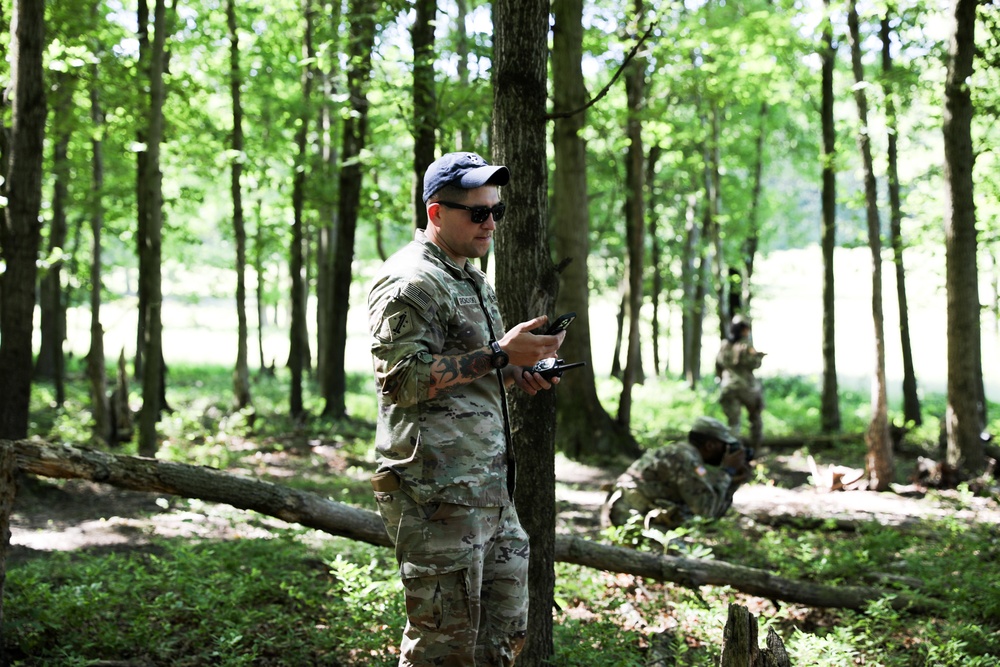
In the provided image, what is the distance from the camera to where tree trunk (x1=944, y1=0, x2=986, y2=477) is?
10.3 metres

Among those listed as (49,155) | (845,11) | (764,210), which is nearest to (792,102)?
(764,210)

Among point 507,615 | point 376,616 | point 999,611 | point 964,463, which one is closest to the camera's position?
point 507,615

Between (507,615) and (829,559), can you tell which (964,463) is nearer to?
(829,559)

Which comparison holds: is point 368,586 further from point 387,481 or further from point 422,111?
point 422,111

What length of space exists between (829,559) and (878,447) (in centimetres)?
439

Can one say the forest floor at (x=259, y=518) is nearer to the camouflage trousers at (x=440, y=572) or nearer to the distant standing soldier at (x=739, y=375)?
the distant standing soldier at (x=739, y=375)

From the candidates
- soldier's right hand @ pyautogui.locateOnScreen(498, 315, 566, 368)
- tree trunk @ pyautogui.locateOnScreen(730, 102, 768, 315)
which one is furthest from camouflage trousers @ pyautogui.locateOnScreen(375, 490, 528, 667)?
tree trunk @ pyautogui.locateOnScreen(730, 102, 768, 315)

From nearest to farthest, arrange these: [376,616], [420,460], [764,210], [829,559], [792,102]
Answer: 1. [420,460]
2. [376,616]
3. [829,559]
4. [792,102]
5. [764,210]

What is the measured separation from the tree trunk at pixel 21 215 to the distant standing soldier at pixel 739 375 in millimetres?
9993

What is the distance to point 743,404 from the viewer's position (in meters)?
13.8

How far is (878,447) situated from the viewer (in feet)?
36.0

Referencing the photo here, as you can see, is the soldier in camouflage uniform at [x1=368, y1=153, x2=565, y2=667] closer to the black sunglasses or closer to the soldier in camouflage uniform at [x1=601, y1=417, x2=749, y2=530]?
the black sunglasses

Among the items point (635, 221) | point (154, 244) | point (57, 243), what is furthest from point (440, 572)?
point (57, 243)

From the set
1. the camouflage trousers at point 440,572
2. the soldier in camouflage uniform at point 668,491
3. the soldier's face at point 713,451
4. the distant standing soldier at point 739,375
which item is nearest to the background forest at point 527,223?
the soldier in camouflage uniform at point 668,491
